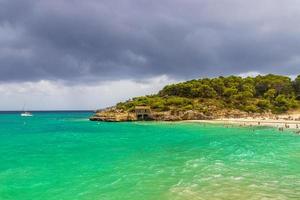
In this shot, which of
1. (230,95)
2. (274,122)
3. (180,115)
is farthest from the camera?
(230,95)

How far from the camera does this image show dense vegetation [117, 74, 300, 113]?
491 feet

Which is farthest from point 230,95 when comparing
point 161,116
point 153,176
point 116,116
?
point 153,176

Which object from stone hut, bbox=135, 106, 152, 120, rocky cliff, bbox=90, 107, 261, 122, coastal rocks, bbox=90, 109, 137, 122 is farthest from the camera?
stone hut, bbox=135, 106, 152, 120

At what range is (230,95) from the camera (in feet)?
527

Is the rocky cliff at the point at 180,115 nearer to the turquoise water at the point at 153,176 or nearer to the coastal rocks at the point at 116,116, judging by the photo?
the coastal rocks at the point at 116,116

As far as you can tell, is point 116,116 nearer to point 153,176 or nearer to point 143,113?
point 143,113

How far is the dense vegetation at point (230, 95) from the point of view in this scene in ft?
491

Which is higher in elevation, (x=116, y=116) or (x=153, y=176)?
(x=116, y=116)

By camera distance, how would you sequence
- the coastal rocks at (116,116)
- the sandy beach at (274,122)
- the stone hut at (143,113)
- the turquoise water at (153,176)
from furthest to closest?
the stone hut at (143,113) < the coastal rocks at (116,116) < the sandy beach at (274,122) < the turquoise water at (153,176)

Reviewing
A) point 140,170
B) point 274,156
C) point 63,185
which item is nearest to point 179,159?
point 140,170

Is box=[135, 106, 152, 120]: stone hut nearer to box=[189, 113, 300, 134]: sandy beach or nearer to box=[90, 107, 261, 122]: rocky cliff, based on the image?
box=[90, 107, 261, 122]: rocky cliff

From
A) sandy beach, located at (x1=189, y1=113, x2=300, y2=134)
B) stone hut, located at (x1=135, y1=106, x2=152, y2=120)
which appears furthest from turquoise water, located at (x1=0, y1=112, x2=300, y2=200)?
stone hut, located at (x1=135, y1=106, x2=152, y2=120)

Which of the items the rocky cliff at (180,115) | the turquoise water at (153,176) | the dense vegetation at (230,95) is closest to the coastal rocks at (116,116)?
the rocky cliff at (180,115)

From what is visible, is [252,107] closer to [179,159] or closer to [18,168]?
[179,159]
